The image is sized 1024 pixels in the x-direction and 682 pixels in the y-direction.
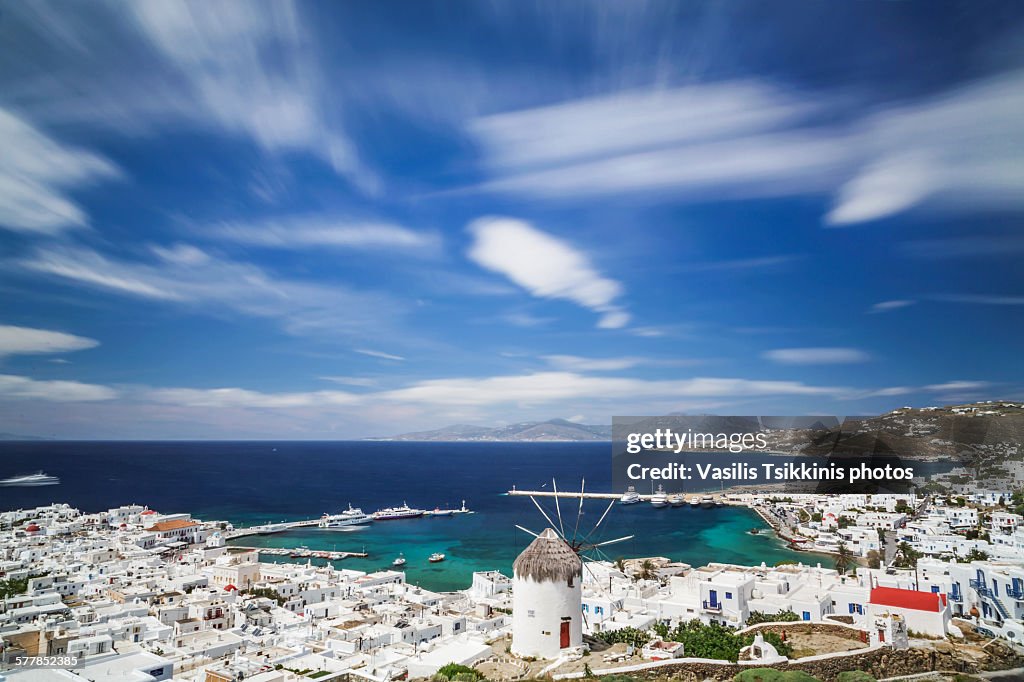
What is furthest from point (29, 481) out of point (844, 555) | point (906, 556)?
point (906, 556)

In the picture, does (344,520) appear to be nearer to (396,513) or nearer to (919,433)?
(396,513)

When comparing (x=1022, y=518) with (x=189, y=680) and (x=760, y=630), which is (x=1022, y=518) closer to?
(x=760, y=630)

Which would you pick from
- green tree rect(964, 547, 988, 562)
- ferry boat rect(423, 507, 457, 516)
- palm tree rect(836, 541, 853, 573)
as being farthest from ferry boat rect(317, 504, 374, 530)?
green tree rect(964, 547, 988, 562)

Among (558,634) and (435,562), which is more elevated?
(558,634)

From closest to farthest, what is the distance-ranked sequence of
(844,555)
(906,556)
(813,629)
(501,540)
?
(813,629)
(906,556)
(844,555)
(501,540)

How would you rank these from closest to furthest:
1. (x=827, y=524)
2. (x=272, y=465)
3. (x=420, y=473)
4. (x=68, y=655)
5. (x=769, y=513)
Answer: (x=68, y=655) < (x=827, y=524) < (x=769, y=513) < (x=420, y=473) < (x=272, y=465)

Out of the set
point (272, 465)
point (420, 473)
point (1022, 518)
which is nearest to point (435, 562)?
point (1022, 518)

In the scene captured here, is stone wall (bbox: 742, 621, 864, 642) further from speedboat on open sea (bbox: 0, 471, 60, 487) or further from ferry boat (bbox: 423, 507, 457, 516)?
speedboat on open sea (bbox: 0, 471, 60, 487)
